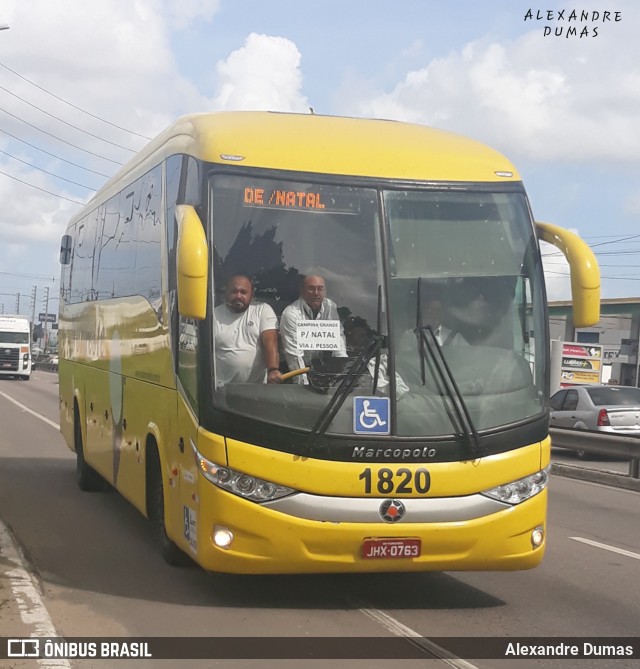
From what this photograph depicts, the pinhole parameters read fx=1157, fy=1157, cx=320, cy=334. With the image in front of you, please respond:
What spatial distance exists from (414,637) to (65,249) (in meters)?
10.8

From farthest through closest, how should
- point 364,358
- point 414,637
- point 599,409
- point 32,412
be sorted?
point 32,412 → point 599,409 → point 364,358 → point 414,637

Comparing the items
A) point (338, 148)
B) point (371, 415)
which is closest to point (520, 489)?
point (371, 415)

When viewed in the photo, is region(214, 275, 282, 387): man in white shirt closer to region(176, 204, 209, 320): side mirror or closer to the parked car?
region(176, 204, 209, 320): side mirror

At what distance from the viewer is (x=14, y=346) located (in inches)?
2238

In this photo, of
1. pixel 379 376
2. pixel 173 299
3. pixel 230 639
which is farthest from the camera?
pixel 173 299

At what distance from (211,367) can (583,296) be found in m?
2.56

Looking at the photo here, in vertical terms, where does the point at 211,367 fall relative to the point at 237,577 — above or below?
above

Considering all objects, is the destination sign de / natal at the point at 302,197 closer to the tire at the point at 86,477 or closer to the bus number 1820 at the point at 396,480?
the bus number 1820 at the point at 396,480

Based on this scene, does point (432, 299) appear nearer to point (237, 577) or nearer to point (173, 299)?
point (173, 299)

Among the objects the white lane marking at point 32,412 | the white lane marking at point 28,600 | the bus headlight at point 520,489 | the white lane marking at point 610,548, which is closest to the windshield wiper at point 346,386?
the bus headlight at point 520,489

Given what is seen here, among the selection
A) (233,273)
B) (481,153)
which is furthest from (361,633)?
(481,153)

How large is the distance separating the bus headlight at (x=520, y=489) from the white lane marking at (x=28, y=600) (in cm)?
284

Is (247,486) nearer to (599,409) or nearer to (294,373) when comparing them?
(294,373)

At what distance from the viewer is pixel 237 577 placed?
28.1ft
